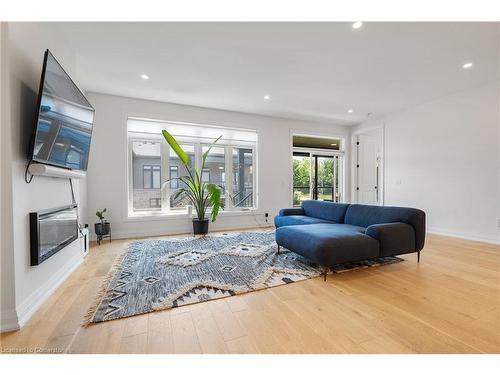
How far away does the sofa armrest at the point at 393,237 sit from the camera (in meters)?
2.45

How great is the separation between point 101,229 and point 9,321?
2368 mm

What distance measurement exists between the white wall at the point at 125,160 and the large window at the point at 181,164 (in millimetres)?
188

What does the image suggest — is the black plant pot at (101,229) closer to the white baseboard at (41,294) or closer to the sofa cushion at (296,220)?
the white baseboard at (41,294)

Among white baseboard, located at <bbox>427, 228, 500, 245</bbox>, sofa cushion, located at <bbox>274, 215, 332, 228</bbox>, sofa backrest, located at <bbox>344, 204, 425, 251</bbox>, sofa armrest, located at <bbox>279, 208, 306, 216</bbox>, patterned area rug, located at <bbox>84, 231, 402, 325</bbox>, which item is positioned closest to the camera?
patterned area rug, located at <bbox>84, 231, 402, 325</bbox>

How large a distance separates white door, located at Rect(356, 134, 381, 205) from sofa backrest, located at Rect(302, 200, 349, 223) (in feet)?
8.97

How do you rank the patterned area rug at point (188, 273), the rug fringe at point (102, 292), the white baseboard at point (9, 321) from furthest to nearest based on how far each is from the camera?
1. the patterned area rug at point (188, 273)
2. the rug fringe at point (102, 292)
3. the white baseboard at point (9, 321)

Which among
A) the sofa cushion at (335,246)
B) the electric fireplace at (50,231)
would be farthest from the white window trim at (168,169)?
the sofa cushion at (335,246)

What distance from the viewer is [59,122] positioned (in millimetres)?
1894

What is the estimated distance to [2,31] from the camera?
149 cm

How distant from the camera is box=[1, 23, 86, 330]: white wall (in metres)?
1.52

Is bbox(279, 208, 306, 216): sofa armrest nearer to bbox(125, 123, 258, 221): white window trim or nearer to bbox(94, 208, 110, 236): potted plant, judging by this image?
bbox(125, 123, 258, 221): white window trim

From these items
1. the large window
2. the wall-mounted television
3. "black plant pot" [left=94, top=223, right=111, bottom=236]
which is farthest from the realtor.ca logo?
the large window
